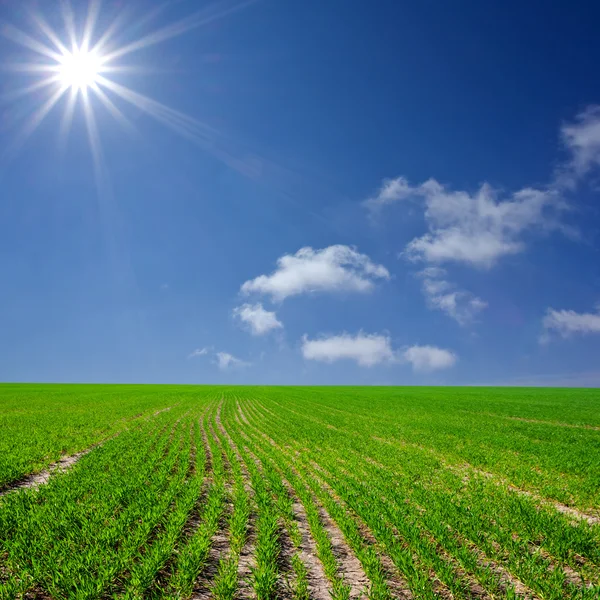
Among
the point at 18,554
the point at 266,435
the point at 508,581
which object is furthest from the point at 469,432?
the point at 18,554

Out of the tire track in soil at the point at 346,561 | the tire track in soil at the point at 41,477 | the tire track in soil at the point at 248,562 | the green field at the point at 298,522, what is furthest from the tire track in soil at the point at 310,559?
the tire track in soil at the point at 41,477

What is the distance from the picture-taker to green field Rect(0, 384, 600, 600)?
621 centimetres

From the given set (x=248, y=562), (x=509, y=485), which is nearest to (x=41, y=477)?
A: (x=248, y=562)

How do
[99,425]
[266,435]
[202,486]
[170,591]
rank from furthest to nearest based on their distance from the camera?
[99,425] → [266,435] → [202,486] → [170,591]

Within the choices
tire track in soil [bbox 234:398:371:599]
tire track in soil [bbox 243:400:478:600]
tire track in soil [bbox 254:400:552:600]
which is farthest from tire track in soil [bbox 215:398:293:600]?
tire track in soil [bbox 254:400:552:600]

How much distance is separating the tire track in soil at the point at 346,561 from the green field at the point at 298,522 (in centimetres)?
4

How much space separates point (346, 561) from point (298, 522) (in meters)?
2.31

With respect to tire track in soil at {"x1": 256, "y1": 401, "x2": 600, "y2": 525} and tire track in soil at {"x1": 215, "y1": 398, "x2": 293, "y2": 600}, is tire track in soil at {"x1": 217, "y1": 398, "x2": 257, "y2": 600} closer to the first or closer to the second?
tire track in soil at {"x1": 215, "y1": 398, "x2": 293, "y2": 600}

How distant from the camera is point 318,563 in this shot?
279 inches

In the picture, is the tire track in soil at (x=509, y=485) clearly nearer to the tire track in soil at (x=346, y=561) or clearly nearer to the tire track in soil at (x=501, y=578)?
the tire track in soil at (x=501, y=578)

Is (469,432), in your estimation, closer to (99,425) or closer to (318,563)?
(318,563)

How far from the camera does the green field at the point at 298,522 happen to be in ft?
20.4

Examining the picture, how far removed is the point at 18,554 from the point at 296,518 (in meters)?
5.77

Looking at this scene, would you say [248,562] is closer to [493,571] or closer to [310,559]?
[310,559]
